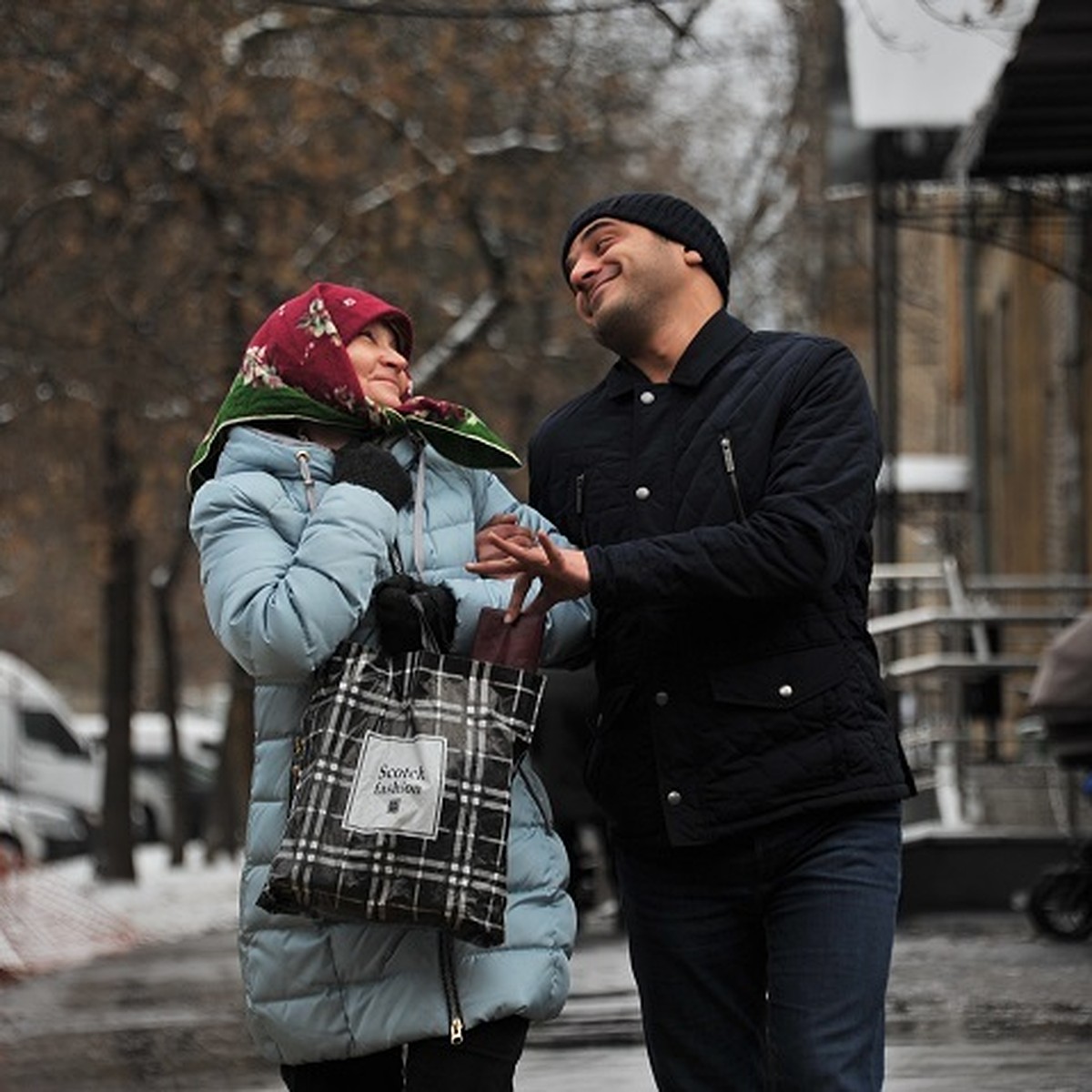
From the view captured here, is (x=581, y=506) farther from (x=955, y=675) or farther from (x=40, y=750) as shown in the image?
(x=40, y=750)

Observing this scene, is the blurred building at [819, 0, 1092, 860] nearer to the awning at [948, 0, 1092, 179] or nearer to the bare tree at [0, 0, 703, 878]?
the awning at [948, 0, 1092, 179]

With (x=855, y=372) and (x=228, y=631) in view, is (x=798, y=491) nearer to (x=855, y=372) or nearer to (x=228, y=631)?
(x=855, y=372)

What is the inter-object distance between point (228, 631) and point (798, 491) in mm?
892

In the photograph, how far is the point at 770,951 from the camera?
5.10 m

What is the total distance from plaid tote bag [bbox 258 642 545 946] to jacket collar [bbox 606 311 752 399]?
589 millimetres

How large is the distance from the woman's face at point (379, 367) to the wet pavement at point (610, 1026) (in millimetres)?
3627

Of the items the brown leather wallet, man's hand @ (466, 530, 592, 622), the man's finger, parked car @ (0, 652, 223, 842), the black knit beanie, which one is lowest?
parked car @ (0, 652, 223, 842)

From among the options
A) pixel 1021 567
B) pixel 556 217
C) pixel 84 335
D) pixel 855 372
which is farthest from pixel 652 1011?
pixel 1021 567

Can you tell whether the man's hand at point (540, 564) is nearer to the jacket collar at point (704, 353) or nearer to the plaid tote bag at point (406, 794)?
the plaid tote bag at point (406, 794)

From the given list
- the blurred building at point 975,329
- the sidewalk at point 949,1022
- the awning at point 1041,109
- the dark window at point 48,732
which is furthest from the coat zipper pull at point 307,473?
the dark window at point 48,732

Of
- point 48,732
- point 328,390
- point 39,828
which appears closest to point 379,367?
point 328,390

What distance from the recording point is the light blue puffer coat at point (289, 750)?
4.95 meters

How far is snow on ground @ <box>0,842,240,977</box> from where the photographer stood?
19000 millimetres

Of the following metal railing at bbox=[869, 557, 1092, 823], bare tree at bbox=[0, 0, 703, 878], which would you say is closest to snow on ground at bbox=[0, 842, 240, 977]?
bare tree at bbox=[0, 0, 703, 878]
